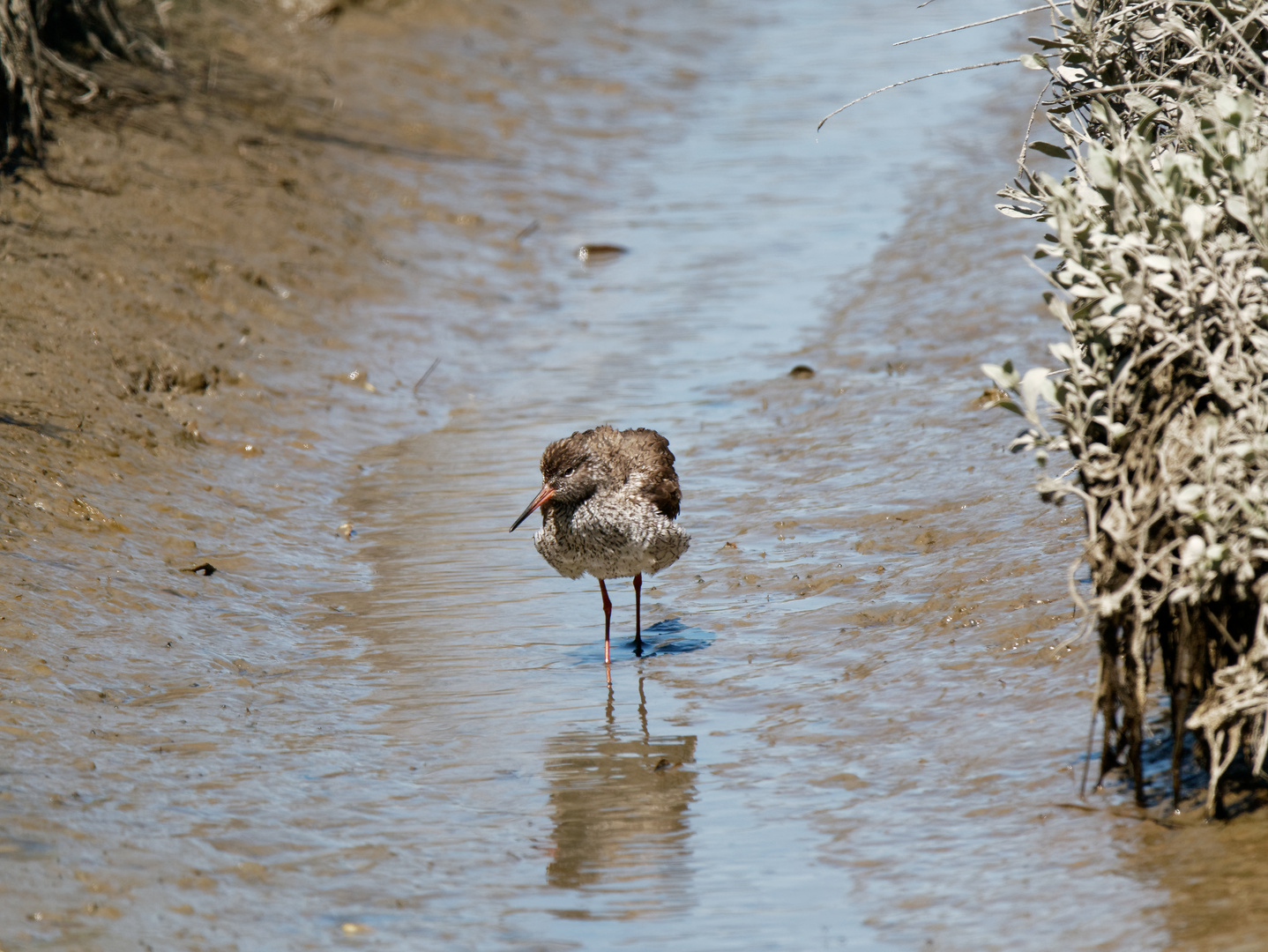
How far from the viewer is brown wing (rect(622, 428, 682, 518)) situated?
742cm

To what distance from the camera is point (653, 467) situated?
295 inches

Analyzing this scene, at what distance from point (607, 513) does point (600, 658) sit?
746 millimetres

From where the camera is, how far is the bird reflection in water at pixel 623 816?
17.1ft

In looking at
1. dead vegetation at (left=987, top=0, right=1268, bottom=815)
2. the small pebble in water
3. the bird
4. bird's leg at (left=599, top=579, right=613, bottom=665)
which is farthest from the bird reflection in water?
the small pebble in water

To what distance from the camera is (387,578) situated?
8.25 meters

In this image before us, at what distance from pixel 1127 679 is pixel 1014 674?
1.44 meters

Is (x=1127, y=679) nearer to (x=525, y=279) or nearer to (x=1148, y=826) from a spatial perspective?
(x=1148, y=826)

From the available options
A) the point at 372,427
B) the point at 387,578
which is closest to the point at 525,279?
the point at 372,427

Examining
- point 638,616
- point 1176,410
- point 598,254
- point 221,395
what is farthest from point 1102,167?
point 598,254

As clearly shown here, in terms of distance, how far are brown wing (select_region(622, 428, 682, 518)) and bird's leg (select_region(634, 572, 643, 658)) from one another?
1.27 ft

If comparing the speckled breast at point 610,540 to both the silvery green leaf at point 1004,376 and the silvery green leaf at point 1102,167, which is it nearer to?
the silvery green leaf at point 1004,376

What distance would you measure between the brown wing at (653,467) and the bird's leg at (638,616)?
0.39m

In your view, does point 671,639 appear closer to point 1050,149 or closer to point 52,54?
point 1050,149

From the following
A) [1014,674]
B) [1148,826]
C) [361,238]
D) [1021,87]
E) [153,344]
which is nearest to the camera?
[1148,826]
